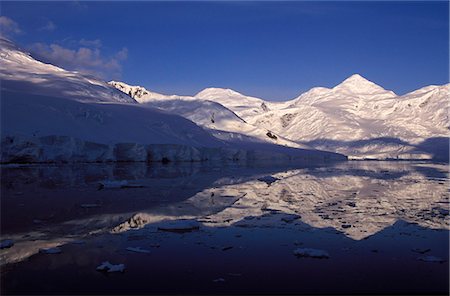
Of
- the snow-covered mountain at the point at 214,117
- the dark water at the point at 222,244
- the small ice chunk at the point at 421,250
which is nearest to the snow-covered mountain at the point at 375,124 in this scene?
the snow-covered mountain at the point at 214,117

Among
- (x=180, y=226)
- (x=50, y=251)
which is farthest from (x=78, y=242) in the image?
(x=180, y=226)

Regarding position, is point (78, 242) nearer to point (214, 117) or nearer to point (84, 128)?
point (84, 128)

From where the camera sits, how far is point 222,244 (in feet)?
26.3

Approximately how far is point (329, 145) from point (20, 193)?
4220 inches

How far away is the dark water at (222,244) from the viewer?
576 cm

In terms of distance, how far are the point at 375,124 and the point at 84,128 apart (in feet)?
351

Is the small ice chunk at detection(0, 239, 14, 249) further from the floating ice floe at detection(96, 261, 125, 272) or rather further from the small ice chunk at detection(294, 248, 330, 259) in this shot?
the small ice chunk at detection(294, 248, 330, 259)

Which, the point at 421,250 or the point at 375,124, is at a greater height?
the point at 375,124

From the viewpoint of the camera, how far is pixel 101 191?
15797 millimetres

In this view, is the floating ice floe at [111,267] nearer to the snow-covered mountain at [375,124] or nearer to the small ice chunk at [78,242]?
the small ice chunk at [78,242]

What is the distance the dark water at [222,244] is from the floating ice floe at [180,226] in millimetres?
80

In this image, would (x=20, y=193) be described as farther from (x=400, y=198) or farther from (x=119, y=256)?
(x=400, y=198)

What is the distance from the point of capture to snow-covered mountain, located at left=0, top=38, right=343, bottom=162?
3259 cm

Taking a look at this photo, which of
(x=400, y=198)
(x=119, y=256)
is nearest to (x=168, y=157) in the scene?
(x=400, y=198)
